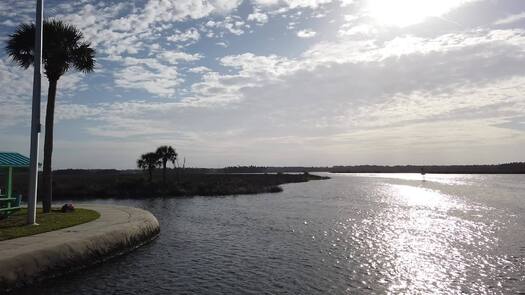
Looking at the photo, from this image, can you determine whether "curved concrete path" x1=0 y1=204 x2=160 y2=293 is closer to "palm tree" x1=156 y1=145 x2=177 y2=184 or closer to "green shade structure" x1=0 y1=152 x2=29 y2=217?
"green shade structure" x1=0 y1=152 x2=29 y2=217

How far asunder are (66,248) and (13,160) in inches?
400

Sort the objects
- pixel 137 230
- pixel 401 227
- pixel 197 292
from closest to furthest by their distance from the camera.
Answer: pixel 197 292 → pixel 137 230 → pixel 401 227

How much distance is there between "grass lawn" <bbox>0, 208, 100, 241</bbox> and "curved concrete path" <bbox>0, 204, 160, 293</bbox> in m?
0.67

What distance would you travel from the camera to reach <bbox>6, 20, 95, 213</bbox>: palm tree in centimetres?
2489

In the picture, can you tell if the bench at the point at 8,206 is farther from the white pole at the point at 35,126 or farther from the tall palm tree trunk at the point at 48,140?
the tall palm tree trunk at the point at 48,140

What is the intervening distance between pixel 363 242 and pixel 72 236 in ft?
51.3

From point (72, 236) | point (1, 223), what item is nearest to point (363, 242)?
point (72, 236)

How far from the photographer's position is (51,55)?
2539cm

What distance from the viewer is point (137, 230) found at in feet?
72.4

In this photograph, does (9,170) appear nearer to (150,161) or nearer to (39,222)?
(39,222)

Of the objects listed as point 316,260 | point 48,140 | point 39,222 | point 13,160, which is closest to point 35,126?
point 13,160

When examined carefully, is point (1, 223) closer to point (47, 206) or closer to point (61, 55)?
point (47, 206)

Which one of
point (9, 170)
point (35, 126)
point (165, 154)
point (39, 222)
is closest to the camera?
point (35, 126)

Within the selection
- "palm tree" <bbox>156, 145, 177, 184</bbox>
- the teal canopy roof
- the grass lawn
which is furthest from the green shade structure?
"palm tree" <bbox>156, 145, 177, 184</bbox>
